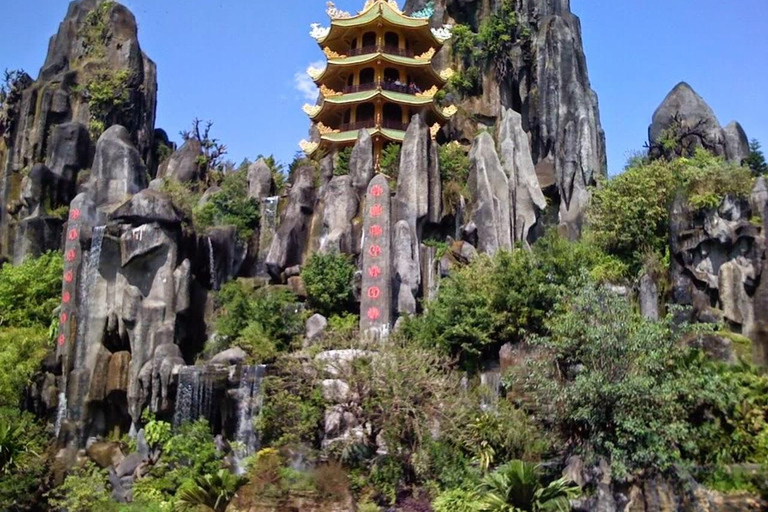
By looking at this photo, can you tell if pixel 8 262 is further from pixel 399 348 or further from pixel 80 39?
pixel 399 348

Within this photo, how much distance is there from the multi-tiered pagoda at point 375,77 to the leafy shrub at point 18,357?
12.2 m

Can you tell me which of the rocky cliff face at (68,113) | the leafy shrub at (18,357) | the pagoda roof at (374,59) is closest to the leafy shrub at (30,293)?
the leafy shrub at (18,357)

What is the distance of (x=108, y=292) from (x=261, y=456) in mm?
7380

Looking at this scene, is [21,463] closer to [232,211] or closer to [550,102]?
[232,211]

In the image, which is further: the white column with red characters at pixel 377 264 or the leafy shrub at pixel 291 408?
the white column with red characters at pixel 377 264

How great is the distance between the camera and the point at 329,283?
76.5ft

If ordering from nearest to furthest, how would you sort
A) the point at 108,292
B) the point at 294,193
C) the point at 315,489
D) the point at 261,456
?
the point at 315,489, the point at 261,456, the point at 108,292, the point at 294,193

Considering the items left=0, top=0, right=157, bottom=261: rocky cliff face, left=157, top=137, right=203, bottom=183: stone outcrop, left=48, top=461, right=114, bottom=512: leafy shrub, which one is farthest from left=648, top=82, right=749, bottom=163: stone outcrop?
left=0, top=0, right=157, bottom=261: rocky cliff face

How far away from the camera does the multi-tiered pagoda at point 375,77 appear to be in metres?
31.3

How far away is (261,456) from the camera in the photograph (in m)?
17.8

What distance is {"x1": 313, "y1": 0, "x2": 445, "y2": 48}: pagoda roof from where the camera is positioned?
32344 millimetres

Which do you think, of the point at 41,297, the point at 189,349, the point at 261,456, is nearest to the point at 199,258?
the point at 189,349

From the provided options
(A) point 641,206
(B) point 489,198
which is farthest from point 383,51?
(A) point 641,206

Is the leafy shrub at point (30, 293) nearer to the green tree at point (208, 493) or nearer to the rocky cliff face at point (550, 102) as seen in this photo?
the green tree at point (208, 493)
